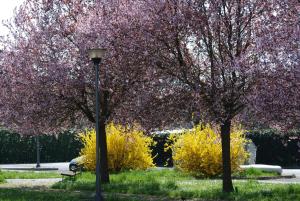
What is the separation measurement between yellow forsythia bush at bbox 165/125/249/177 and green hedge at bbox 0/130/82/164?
69.1ft

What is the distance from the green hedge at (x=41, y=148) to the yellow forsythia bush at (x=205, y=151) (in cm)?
2105

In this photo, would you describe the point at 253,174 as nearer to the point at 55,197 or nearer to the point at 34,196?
the point at 55,197

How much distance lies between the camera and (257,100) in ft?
43.9

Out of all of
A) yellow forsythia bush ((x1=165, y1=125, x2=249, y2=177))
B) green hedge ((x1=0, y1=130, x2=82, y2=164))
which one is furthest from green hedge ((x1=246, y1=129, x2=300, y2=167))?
green hedge ((x1=0, y1=130, x2=82, y2=164))

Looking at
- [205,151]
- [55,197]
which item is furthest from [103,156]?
[55,197]

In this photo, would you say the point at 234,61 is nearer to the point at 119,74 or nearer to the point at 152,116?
the point at 152,116

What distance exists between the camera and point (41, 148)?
43938 millimetres

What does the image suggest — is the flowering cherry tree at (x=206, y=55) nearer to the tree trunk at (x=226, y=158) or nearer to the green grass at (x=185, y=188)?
the tree trunk at (x=226, y=158)

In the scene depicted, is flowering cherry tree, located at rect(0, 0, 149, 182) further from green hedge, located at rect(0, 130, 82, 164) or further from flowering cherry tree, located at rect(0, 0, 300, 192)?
green hedge, located at rect(0, 130, 82, 164)

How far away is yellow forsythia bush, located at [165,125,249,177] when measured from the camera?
902 inches

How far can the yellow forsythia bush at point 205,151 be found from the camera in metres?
22.9

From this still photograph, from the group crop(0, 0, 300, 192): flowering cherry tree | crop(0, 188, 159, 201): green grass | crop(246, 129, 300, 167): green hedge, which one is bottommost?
crop(0, 188, 159, 201): green grass

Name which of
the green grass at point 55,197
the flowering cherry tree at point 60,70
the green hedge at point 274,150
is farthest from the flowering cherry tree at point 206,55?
the green hedge at point 274,150

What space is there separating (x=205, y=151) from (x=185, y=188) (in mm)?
5006
